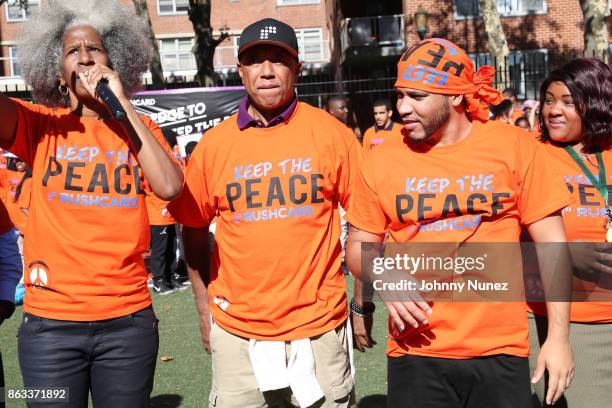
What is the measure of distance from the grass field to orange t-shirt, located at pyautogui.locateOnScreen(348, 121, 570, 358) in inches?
98.5

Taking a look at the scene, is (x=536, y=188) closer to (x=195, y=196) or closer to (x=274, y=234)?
(x=274, y=234)

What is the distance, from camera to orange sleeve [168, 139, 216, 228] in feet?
10.9

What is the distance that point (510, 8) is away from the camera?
28.5 metres

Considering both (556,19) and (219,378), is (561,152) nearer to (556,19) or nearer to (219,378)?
(219,378)

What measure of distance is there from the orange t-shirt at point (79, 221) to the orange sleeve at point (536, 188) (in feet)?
5.39

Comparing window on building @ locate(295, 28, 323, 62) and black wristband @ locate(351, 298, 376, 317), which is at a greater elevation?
window on building @ locate(295, 28, 323, 62)

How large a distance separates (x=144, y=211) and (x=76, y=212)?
0.30 meters

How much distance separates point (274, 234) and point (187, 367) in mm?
3445

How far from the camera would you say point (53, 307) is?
2943 mm

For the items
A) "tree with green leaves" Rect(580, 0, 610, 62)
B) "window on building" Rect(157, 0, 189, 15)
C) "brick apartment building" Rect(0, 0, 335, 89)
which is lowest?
"tree with green leaves" Rect(580, 0, 610, 62)

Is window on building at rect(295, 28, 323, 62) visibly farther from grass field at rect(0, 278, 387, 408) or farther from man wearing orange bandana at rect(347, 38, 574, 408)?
man wearing orange bandana at rect(347, 38, 574, 408)

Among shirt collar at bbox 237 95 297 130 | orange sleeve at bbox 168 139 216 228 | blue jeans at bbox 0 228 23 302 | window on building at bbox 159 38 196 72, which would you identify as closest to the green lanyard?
shirt collar at bbox 237 95 297 130

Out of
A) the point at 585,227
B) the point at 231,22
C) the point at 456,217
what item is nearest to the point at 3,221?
the point at 456,217

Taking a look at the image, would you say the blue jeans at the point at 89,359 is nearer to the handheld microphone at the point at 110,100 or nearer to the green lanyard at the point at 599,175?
the handheld microphone at the point at 110,100
